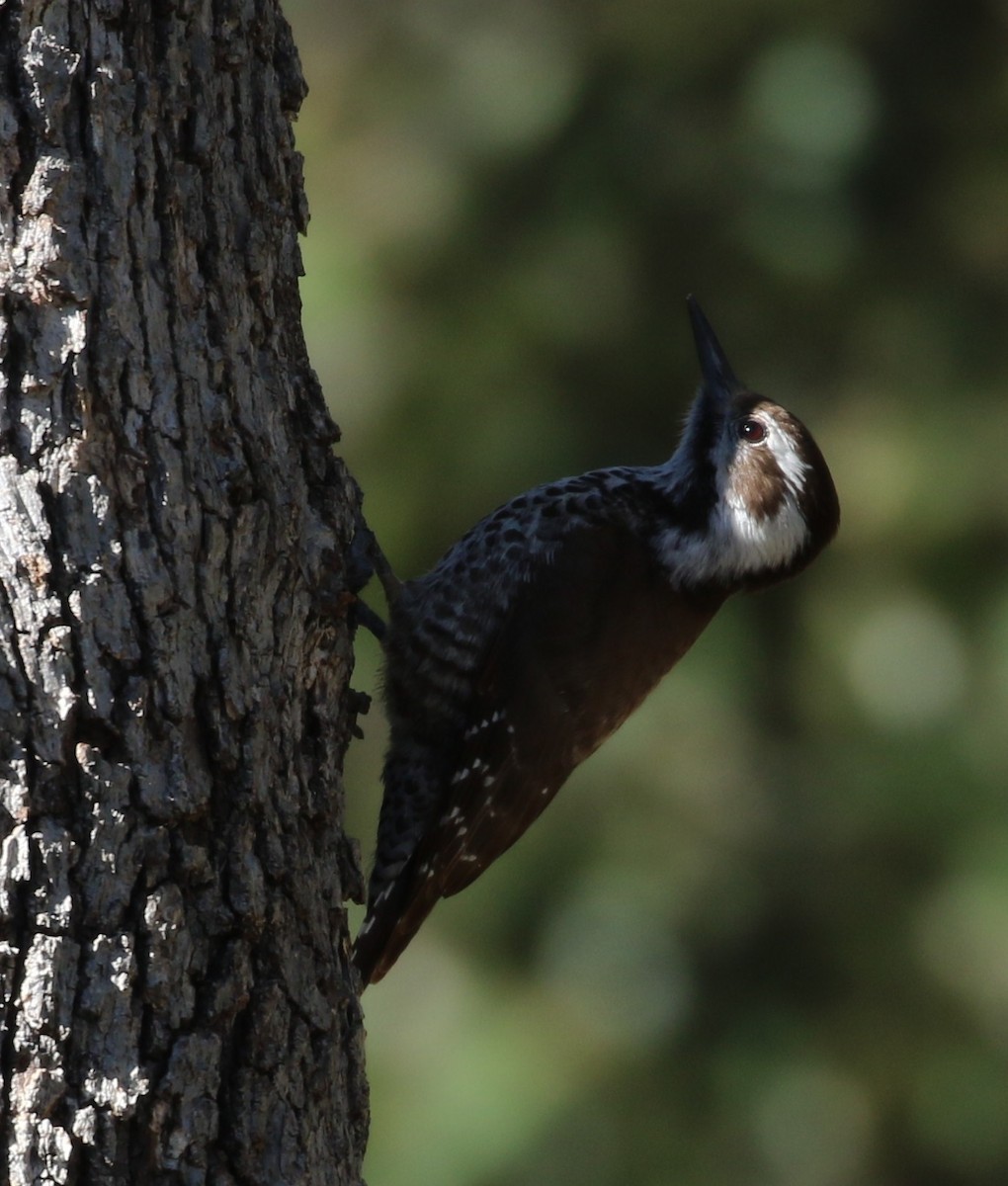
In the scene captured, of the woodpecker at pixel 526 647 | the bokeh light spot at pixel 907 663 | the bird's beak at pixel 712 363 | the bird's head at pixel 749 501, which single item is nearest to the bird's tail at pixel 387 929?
the woodpecker at pixel 526 647

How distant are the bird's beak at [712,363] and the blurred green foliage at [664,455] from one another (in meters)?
1.85

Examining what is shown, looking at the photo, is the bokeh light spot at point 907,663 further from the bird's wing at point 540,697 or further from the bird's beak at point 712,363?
the bird's wing at point 540,697

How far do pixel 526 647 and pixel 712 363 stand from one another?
3.29 feet

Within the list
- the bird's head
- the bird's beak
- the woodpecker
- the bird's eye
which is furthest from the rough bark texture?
the bird's beak

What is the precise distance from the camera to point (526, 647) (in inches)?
149

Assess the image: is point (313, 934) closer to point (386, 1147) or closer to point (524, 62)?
point (386, 1147)

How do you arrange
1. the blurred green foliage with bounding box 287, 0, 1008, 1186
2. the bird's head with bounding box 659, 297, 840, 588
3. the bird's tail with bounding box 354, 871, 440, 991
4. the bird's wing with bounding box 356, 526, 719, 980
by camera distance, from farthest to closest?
the blurred green foliage with bounding box 287, 0, 1008, 1186, the bird's head with bounding box 659, 297, 840, 588, the bird's wing with bounding box 356, 526, 719, 980, the bird's tail with bounding box 354, 871, 440, 991

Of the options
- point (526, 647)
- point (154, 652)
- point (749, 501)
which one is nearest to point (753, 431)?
point (749, 501)

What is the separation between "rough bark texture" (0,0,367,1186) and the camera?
7.06 ft

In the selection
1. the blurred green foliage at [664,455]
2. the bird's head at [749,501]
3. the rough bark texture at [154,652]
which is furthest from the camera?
the blurred green foliage at [664,455]

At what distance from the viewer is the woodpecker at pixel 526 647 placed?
12.3 ft

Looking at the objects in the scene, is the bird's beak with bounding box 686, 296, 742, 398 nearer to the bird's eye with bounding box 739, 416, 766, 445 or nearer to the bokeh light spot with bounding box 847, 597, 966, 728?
the bird's eye with bounding box 739, 416, 766, 445

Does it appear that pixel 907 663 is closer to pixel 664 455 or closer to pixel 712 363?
pixel 664 455

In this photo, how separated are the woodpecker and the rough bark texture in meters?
1.14
